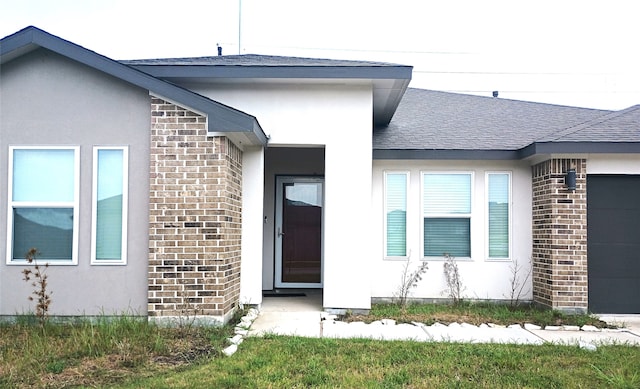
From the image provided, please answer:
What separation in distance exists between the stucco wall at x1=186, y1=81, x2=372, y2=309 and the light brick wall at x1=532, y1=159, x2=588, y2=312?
297 centimetres

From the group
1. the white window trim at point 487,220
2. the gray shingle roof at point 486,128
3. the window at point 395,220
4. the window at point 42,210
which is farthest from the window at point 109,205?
the white window trim at point 487,220

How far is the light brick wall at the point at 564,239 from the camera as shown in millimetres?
9117

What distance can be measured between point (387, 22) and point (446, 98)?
13814 mm

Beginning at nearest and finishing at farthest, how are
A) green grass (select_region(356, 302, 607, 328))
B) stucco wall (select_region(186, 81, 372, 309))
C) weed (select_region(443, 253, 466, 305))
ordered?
green grass (select_region(356, 302, 607, 328)) < stucco wall (select_region(186, 81, 372, 309)) < weed (select_region(443, 253, 466, 305))

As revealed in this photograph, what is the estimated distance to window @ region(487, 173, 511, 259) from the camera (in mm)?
10086

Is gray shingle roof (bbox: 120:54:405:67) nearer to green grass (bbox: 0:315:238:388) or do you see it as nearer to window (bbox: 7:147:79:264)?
window (bbox: 7:147:79:264)

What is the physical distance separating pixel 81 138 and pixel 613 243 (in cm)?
837

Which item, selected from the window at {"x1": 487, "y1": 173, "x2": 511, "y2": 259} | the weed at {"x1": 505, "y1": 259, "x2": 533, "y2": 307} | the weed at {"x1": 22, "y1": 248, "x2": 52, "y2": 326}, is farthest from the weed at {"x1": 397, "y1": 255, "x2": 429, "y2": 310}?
the weed at {"x1": 22, "y1": 248, "x2": 52, "y2": 326}

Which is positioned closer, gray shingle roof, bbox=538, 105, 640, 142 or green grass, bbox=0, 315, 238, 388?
green grass, bbox=0, 315, 238, 388

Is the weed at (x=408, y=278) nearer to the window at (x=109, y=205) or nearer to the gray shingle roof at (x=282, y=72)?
the gray shingle roof at (x=282, y=72)

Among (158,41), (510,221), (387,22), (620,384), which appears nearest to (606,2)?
(387,22)

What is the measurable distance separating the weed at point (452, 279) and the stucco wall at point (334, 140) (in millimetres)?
1803

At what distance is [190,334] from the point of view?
7.05 m

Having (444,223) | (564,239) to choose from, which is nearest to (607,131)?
(564,239)
